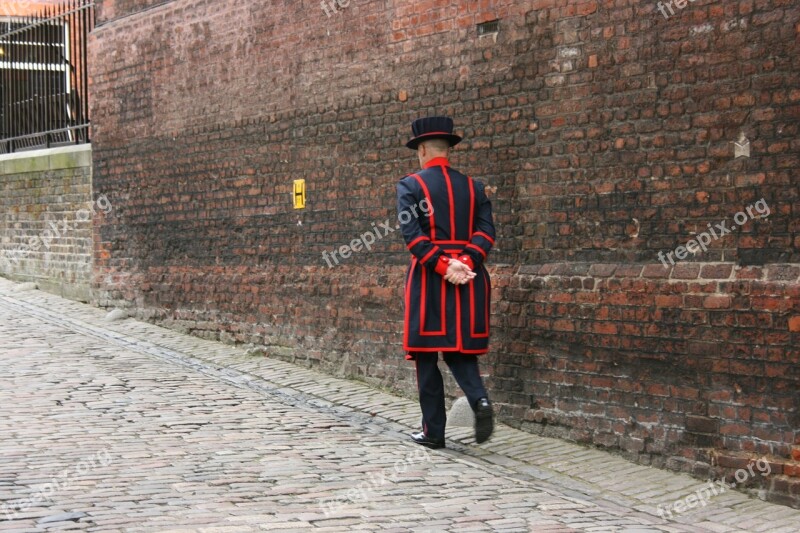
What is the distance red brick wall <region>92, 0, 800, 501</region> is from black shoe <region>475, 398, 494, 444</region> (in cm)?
75

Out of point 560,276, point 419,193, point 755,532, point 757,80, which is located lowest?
point 755,532

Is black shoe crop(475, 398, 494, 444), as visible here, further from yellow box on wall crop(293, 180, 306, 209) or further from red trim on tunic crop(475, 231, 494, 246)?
yellow box on wall crop(293, 180, 306, 209)

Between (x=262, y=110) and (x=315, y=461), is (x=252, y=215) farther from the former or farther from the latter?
(x=315, y=461)

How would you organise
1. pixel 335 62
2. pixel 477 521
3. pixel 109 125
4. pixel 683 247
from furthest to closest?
pixel 109 125 → pixel 335 62 → pixel 683 247 → pixel 477 521

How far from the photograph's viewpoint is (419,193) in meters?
7.54

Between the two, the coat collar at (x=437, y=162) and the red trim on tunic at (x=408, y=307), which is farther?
the coat collar at (x=437, y=162)

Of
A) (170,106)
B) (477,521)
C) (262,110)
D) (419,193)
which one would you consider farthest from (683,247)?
(170,106)

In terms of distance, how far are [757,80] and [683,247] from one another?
1071 mm

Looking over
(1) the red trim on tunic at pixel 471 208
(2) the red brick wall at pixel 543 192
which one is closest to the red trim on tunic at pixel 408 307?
(1) the red trim on tunic at pixel 471 208

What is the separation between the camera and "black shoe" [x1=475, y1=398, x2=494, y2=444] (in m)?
7.27

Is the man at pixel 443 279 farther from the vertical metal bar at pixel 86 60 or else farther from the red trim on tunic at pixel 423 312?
the vertical metal bar at pixel 86 60

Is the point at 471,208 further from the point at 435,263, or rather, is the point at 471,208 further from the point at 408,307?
the point at 408,307

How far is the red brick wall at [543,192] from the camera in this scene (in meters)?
6.65

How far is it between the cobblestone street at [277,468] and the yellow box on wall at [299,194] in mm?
1529
